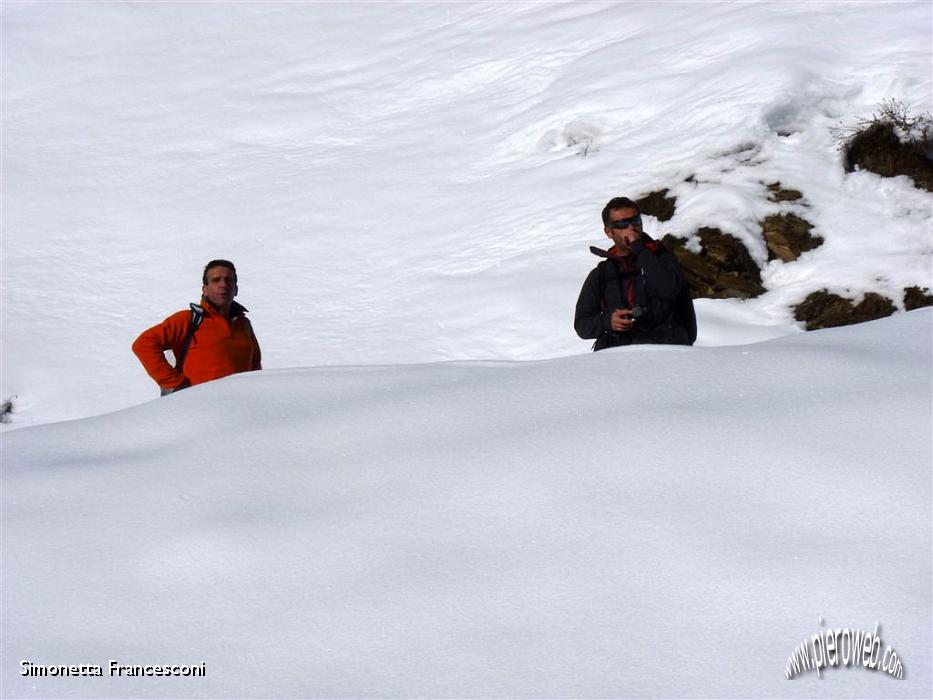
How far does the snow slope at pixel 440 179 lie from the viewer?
8.77 m

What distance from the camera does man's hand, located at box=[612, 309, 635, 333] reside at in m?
5.16

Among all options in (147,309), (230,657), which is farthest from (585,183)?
(230,657)

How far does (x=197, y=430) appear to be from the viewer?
367 cm

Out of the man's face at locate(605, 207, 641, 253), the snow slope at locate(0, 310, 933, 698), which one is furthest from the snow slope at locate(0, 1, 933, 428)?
the snow slope at locate(0, 310, 933, 698)

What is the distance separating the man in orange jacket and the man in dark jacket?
5.89ft

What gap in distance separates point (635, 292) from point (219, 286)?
6.88ft

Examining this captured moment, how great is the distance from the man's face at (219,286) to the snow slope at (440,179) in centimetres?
280

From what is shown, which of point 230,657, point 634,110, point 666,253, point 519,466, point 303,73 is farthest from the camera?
point 303,73

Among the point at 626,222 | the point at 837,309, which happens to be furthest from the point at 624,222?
the point at 837,309

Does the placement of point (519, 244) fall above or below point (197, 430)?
above

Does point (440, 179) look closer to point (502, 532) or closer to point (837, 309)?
point (837, 309)

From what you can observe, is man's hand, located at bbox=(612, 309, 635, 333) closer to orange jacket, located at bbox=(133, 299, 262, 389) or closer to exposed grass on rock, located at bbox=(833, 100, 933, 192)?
orange jacket, located at bbox=(133, 299, 262, 389)

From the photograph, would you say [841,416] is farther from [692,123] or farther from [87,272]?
[87,272]

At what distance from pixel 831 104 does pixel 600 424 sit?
7529 millimetres
